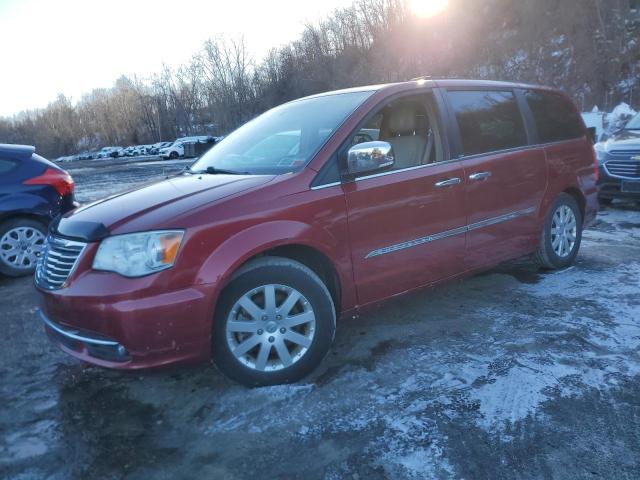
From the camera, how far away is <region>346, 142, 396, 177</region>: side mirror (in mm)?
3156

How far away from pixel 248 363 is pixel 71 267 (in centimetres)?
111

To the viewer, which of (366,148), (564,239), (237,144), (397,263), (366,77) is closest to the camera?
(366,148)

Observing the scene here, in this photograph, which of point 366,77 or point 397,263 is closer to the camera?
point 397,263

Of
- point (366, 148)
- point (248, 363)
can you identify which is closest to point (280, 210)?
point (366, 148)

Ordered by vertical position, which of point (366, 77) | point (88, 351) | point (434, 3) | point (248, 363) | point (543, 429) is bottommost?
point (543, 429)

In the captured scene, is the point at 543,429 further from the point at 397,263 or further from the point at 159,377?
the point at 159,377

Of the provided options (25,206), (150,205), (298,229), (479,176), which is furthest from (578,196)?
(25,206)

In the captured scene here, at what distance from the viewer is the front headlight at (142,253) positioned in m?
2.61

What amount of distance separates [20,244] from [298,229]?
4.33m

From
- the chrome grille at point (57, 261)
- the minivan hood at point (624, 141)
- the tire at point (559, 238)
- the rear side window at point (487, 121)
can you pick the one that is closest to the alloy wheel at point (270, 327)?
the chrome grille at point (57, 261)

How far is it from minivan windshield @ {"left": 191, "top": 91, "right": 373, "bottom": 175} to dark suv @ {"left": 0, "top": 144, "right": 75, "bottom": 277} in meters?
2.78

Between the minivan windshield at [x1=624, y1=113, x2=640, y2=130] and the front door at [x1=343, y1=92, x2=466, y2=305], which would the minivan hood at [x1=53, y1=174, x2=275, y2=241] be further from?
the minivan windshield at [x1=624, y1=113, x2=640, y2=130]

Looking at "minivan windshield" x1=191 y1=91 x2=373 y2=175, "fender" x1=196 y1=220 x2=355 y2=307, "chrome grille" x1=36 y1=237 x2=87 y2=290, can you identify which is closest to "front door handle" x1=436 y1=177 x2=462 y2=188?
"minivan windshield" x1=191 y1=91 x2=373 y2=175

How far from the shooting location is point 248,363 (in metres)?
2.90
